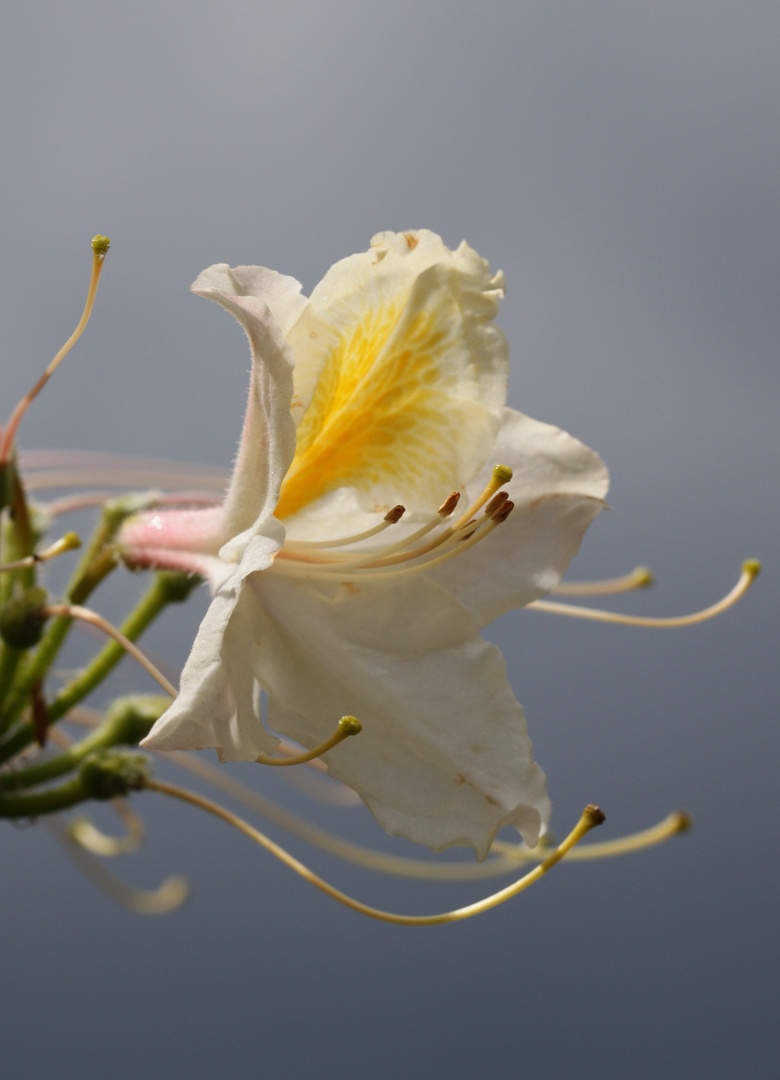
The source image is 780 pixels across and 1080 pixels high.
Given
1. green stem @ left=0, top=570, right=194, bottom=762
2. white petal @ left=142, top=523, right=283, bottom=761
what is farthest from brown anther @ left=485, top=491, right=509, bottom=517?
green stem @ left=0, top=570, right=194, bottom=762

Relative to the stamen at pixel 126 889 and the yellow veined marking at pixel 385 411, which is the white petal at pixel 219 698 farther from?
the stamen at pixel 126 889

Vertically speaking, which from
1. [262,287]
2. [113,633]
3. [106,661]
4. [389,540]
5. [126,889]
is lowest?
[126,889]

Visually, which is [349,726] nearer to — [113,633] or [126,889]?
[113,633]

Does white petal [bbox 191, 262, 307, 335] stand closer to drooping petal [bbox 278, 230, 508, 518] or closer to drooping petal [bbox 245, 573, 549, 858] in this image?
drooping petal [bbox 278, 230, 508, 518]

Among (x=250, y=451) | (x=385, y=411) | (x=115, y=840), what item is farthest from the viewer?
(x=115, y=840)

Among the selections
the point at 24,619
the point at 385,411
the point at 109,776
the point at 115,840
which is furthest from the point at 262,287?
the point at 115,840

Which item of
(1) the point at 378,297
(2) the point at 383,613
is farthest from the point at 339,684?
(1) the point at 378,297

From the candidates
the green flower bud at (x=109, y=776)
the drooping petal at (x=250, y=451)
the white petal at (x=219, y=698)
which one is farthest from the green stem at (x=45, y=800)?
the white petal at (x=219, y=698)

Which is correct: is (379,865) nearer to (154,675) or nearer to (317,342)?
(154,675)
